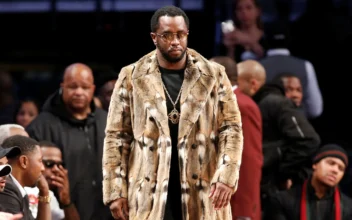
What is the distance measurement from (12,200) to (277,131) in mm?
2960

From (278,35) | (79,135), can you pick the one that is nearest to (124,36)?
(278,35)

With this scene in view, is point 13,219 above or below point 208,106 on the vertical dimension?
below

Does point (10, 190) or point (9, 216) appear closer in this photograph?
point (9, 216)

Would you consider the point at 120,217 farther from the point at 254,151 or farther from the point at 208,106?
the point at 254,151

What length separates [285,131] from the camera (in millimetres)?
9461

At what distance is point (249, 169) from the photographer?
8750 mm

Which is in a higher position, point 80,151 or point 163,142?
point 163,142

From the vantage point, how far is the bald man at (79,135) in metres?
9.02

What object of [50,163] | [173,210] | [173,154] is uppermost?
[173,154]

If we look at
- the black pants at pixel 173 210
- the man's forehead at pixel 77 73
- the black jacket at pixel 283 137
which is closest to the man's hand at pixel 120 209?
the black pants at pixel 173 210

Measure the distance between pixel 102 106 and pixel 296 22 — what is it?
249 centimetres

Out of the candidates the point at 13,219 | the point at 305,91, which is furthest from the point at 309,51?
the point at 13,219

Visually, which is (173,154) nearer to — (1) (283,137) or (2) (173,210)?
(2) (173,210)

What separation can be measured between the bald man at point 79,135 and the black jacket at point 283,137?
1.28m
